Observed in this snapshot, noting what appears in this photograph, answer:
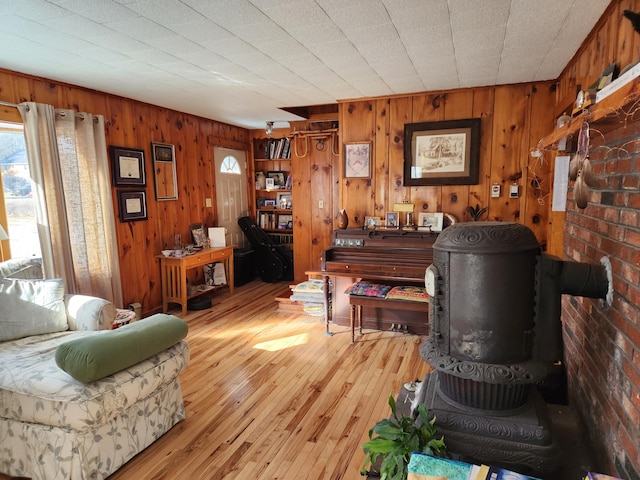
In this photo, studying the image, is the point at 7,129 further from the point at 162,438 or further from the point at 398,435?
the point at 398,435

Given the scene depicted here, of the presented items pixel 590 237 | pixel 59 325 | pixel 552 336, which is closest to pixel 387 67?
pixel 590 237

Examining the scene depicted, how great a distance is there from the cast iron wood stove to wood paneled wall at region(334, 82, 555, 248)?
2.45 meters

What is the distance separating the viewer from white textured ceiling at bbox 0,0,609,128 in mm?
1957

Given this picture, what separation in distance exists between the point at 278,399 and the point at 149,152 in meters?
3.13

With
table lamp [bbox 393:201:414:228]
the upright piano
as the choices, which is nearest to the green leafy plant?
the upright piano

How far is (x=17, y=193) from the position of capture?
320 centimetres

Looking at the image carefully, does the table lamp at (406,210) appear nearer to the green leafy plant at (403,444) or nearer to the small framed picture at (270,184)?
the green leafy plant at (403,444)

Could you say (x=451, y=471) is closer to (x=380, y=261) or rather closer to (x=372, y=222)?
(x=380, y=261)

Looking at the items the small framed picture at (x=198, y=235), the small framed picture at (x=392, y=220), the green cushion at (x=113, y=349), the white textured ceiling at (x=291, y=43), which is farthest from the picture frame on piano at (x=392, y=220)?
the small framed picture at (x=198, y=235)

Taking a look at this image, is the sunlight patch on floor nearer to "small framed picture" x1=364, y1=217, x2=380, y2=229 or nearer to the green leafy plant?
"small framed picture" x1=364, y1=217, x2=380, y2=229

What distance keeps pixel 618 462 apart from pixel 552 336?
396 mm

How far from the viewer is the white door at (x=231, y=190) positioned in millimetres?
5738

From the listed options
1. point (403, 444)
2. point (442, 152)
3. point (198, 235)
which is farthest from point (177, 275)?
point (403, 444)

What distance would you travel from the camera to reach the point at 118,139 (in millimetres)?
3967
